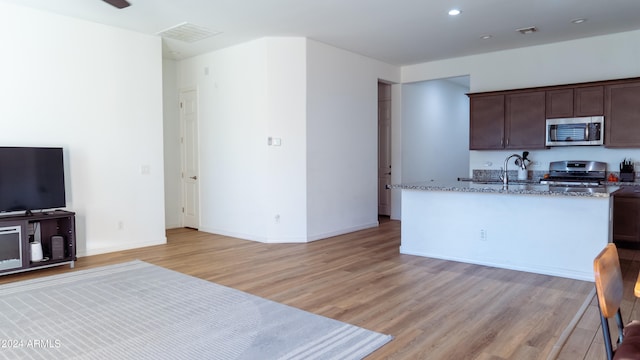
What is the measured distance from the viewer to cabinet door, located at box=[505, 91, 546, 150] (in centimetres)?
626

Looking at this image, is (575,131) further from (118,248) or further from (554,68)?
(118,248)

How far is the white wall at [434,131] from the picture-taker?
8.17 meters

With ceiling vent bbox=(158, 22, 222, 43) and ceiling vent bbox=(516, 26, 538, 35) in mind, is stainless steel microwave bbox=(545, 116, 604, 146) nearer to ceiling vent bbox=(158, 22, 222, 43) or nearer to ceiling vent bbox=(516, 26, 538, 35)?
ceiling vent bbox=(516, 26, 538, 35)

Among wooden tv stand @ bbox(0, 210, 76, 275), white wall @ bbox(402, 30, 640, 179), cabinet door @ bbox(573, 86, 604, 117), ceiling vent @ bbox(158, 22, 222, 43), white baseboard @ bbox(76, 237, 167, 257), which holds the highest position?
ceiling vent @ bbox(158, 22, 222, 43)

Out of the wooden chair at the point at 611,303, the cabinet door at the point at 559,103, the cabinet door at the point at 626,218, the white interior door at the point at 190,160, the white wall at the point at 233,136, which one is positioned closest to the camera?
the wooden chair at the point at 611,303

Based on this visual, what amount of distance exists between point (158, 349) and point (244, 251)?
289 centimetres

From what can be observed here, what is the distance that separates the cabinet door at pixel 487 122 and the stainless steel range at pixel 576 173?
2.86 ft

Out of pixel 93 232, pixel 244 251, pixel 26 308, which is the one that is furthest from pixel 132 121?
pixel 26 308

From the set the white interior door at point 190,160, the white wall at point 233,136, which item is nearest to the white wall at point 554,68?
the white wall at point 233,136

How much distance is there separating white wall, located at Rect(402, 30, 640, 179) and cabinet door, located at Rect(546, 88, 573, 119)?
1.17 feet

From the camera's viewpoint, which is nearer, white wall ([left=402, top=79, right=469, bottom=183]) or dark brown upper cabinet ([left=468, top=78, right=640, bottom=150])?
dark brown upper cabinet ([left=468, top=78, right=640, bottom=150])

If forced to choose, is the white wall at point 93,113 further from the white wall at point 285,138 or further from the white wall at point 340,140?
the white wall at point 340,140

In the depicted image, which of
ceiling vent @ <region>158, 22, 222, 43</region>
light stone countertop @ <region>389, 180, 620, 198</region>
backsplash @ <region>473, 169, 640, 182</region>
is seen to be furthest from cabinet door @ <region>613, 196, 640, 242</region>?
ceiling vent @ <region>158, 22, 222, 43</region>

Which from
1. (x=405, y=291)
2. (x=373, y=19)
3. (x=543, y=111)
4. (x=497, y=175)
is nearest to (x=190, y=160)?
(x=373, y=19)
